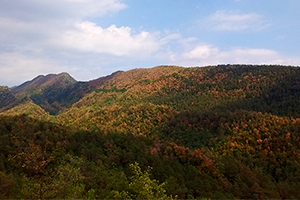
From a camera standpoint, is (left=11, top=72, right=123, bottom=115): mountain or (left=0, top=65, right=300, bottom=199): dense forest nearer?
(left=0, top=65, right=300, bottom=199): dense forest

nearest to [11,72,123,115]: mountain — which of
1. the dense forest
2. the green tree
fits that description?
the dense forest

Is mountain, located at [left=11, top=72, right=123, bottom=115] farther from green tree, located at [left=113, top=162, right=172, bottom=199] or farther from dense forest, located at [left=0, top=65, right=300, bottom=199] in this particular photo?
green tree, located at [left=113, top=162, right=172, bottom=199]

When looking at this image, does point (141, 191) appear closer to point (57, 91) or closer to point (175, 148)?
point (175, 148)

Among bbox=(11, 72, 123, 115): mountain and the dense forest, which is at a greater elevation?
bbox=(11, 72, 123, 115): mountain

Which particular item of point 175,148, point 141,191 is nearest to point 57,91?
point 175,148

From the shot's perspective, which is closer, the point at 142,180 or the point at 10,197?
the point at 10,197

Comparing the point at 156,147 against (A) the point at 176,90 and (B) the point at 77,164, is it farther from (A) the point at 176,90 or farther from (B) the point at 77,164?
(A) the point at 176,90

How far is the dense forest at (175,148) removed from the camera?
1443cm

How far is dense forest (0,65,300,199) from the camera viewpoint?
1443 centimetres

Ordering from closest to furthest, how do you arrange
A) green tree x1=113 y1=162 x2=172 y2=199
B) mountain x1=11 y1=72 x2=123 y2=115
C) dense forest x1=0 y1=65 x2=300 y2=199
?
green tree x1=113 y1=162 x2=172 y2=199 → dense forest x1=0 y1=65 x2=300 y2=199 → mountain x1=11 y1=72 x2=123 y2=115

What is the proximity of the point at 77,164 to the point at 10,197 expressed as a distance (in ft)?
20.3

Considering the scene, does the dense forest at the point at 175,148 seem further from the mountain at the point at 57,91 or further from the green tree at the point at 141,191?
the mountain at the point at 57,91

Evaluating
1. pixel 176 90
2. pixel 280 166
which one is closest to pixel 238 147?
pixel 280 166

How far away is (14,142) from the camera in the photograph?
60.3ft
